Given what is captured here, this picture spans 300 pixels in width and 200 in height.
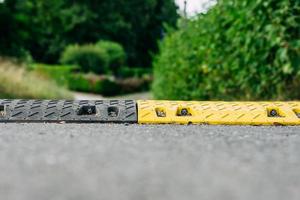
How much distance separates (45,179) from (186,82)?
8.24m

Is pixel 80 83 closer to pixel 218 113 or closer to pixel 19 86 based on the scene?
pixel 19 86

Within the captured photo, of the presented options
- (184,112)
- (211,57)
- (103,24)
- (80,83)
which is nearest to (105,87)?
(80,83)

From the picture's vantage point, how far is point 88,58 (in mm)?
38375

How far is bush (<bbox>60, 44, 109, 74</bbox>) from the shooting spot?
38.1m

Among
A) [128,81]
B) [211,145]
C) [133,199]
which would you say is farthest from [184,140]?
[128,81]

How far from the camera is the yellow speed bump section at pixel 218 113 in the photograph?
367 cm

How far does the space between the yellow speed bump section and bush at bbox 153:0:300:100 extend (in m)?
1.52

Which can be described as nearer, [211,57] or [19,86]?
[211,57]

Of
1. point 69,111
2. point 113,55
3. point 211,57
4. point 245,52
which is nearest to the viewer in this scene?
point 69,111

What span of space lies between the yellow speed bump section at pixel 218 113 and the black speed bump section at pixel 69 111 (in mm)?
103

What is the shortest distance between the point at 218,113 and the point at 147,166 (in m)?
2.01

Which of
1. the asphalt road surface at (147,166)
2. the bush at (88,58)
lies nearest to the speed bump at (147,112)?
the asphalt road surface at (147,166)

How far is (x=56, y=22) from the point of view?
46.8 m

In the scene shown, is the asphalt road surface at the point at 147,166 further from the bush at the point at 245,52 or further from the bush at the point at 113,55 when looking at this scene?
the bush at the point at 113,55
